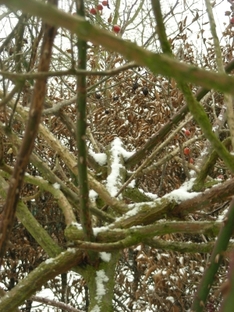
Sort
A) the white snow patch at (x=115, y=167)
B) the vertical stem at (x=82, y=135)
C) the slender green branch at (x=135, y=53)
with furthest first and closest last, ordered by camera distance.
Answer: the white snow patch at (x=115, y=167) < the vertical stem at (x=82, y=135) < the slender green branch at (x=135, y=53)

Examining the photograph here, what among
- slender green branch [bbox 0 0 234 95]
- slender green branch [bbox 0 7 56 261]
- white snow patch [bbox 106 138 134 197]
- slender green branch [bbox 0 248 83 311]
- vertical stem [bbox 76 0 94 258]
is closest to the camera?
slender green branch [bbox 0 0 234 95]

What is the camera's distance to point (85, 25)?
1.16 ft

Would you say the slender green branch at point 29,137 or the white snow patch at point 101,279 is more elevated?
the white snow patch at point 101,279

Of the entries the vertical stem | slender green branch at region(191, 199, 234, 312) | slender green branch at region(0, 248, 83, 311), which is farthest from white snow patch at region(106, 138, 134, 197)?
slender green branch at region(191, 199, 234, 312)

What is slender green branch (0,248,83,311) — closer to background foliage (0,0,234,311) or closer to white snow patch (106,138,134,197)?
background foliage (0,0,234,311)

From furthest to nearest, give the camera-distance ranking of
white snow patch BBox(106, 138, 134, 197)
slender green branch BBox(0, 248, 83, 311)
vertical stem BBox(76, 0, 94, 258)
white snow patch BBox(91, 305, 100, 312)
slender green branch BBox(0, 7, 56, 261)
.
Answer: white snow patch BBox(106, 138, 134, 197) → white snow patch BBox(91, 305, 100, 312) → slender green branch BBox(0, 248, 83, 311) → vertical stem BBox(76, 0, 94, 258) → slender green branch BBox(0, 7, 56, 261)

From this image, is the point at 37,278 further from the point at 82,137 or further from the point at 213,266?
the point at 213,266

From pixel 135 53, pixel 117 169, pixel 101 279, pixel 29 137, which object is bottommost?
pixel 135 53

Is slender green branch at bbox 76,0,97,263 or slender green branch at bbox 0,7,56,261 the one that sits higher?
slender green branch at bbox 76,0,97,263

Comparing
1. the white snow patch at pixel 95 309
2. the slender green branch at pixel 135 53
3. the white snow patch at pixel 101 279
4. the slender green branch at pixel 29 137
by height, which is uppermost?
the white snow patch at pixel 101 279

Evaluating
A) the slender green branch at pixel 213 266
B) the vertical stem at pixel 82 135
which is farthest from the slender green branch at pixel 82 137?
the slender green branch at pixel 213 266

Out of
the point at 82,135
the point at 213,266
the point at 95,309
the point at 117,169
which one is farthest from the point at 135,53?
the point at 117,169

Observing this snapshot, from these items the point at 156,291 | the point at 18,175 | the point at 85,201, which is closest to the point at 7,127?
the point at 85,201

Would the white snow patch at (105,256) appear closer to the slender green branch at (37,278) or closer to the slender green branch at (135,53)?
the slender green branch at (37,278)
